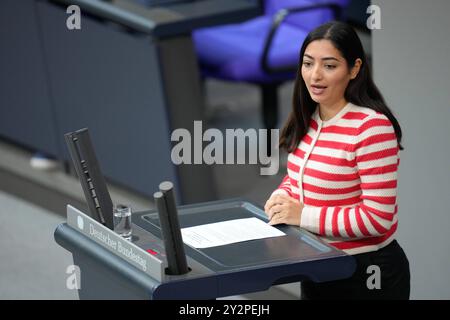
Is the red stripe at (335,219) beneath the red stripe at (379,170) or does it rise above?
beneath

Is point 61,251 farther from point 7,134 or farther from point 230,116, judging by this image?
point 230,116

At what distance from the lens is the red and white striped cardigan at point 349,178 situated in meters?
2.50

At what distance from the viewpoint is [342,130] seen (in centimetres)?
257

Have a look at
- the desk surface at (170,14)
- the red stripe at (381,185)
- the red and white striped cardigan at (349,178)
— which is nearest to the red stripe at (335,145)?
the red and white striped cardigan at (349,178)

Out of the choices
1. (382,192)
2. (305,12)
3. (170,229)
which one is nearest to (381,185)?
(382,192)

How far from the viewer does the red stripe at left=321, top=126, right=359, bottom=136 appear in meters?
2.54

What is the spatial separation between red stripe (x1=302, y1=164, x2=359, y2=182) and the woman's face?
0.18m

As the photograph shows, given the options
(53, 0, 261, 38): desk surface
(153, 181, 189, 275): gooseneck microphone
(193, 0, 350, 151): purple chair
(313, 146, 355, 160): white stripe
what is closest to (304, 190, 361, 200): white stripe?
(313, 146, 355, 160): white stripe

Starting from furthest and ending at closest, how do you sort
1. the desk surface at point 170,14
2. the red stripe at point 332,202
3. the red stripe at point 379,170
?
1. the desk surface at point 170,14
2. the red stripe at point 332,202
3. the red stripe at point 379,170

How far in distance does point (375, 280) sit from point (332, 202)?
9.2 inches

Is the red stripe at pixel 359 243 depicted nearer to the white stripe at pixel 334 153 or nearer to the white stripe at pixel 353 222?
the white stripe at pixel 353 222

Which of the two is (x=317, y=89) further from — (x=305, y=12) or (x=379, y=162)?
(x=305, y=12)

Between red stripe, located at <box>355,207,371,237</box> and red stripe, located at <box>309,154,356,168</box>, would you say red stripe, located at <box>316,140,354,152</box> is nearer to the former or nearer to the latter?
red stripe, located at <box>309,154,356,168</box>

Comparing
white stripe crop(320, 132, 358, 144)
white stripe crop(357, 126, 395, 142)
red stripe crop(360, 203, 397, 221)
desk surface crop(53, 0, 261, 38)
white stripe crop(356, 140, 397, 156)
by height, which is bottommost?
red stripe crop(360, 203, 397, 221)
